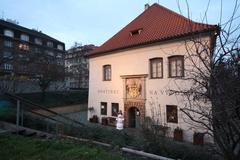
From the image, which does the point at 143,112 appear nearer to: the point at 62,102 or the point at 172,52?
the point at 172,52

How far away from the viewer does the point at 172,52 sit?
15.7 metres

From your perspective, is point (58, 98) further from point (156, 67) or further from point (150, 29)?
point (156, 67)

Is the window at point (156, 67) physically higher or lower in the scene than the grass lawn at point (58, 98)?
higher

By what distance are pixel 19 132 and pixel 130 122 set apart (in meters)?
11.8

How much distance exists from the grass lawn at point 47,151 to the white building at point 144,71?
26.2 ft

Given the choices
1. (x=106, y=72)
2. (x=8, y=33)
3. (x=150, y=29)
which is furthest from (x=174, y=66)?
(x=8, y=33)

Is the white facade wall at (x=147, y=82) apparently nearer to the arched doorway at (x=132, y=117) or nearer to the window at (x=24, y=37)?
the arched doorway at (x=132, y=117)

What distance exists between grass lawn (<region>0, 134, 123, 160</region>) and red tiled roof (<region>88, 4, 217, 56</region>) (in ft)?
36.6

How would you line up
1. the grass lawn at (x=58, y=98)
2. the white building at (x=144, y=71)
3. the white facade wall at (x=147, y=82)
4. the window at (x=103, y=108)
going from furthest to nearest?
1. the grass lawn at (x=58, y=98)
2. the window at (x=103, y=108)
3. the white building at (x=144, y=71)
4. the white facade wall at (x=147, y=82)

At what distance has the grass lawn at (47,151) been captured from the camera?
5426 millimetres

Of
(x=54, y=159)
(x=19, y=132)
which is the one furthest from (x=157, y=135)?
(x=19, y=132)

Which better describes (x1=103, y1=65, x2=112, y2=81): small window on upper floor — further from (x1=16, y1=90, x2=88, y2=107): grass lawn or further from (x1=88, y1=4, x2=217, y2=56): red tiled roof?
(x1=16, y1=90, x2=88, y2=107): grass lawn

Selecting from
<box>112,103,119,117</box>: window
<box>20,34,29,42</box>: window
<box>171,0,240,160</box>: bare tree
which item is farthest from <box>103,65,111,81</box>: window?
<box>20,34,29,42</box>: window

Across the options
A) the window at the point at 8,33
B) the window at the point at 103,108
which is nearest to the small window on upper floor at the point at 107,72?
the window at the point at 103,108
